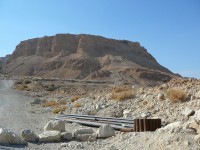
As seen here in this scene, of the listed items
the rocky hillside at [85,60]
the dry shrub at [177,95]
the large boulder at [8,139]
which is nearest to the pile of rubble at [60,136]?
the large boulder at [8,139]

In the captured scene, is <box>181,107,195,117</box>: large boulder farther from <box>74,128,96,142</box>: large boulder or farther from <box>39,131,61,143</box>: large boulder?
<box>39,131,61,143</box>: large boulder

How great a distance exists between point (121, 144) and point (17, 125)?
21.2 feet

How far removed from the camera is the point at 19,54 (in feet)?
421

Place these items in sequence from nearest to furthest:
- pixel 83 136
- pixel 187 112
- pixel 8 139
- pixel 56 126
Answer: pixel 8 139
pixel 83 136
pixel 56 126
pixel 187 112

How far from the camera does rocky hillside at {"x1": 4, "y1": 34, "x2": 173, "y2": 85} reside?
3418 inches

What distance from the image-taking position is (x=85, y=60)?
328ft

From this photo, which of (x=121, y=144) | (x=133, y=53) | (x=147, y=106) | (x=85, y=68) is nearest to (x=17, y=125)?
(x=147, y=106)

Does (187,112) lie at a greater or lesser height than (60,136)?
greater

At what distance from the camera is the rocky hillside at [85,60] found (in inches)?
3418

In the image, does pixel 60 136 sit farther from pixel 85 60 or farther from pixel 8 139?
pixel 85 60

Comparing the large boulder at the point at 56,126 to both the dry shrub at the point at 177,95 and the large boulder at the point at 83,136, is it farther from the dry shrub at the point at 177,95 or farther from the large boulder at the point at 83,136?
the dry shrub at the point at 177,95

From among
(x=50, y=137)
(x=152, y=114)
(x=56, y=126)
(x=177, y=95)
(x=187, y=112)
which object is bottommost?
(x=50, y=137)

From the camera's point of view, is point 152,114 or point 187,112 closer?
point 187,112

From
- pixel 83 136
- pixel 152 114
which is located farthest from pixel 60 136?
pixel 152 114
